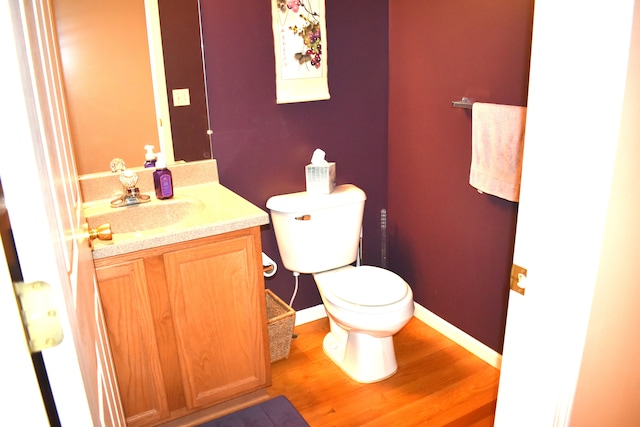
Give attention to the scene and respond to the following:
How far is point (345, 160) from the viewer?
2.67 metres

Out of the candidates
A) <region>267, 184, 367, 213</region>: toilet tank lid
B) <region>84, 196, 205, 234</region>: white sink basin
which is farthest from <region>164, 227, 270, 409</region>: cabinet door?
<region>267, 184, 367, 213</region>: toilet tank lid

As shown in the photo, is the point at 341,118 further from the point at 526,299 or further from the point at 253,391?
the point at 526,299

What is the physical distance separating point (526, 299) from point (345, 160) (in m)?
1.72

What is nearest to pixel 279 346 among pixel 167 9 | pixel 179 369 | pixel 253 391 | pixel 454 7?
pixel 253 391

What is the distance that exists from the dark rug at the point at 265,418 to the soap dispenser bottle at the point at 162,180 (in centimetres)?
94

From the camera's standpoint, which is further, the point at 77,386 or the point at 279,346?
the point at 279,346

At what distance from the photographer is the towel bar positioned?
2.19 metres

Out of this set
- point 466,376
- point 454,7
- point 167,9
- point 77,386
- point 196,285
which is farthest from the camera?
point 466,376

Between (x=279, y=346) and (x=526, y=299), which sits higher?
(x=526, y=299)

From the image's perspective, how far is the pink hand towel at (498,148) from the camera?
1938 millimetres

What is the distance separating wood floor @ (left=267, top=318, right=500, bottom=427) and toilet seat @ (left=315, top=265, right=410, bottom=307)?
42 cm

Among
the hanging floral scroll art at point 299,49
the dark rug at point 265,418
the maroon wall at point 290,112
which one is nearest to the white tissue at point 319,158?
the maroon wall at point 290,112

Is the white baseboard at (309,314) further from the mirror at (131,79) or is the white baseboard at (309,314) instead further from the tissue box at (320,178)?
the mirror at (131,79)

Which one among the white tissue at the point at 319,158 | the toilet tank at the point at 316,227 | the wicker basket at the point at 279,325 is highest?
the white tissue at the point at 319,158
